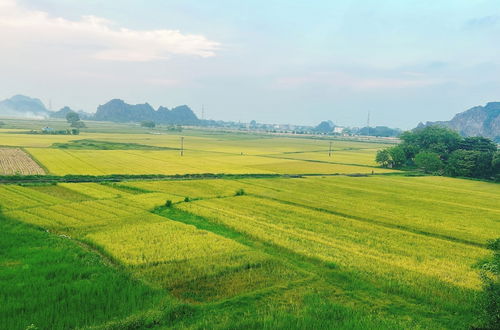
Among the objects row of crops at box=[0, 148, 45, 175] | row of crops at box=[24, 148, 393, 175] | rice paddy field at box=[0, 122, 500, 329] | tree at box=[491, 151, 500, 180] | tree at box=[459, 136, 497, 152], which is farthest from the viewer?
tree at box=[459, 136, 497, 152]

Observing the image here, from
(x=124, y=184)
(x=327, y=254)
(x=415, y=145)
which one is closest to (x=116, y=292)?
(x=327, y=254)

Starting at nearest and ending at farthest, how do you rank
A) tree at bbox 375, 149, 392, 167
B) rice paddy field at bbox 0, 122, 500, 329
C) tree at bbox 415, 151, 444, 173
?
rice paddy field at bbox 0, 122, 500, 329 → tree at bbox 415, 151, 444, 173 → tree at bbox 375, 149, 392, 167

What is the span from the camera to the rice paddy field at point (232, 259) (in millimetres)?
11602

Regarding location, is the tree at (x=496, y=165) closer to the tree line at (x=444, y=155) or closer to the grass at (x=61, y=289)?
the tree line at (x=444, y=155)

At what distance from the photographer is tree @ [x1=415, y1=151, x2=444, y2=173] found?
194 ft

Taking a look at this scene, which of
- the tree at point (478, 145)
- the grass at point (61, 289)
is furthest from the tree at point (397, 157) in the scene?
the grass at point (61, 289)

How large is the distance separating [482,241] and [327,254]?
32.9 feet

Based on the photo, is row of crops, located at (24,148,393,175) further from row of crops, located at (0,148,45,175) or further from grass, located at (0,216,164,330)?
grass, located at (0,216,164,330)

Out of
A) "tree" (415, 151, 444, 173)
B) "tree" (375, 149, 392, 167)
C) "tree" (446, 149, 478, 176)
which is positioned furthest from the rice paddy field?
"tree" (375, 149, 392, 167)

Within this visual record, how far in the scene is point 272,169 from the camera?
51062 millimetres

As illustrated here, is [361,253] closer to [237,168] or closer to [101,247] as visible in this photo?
[101,247]

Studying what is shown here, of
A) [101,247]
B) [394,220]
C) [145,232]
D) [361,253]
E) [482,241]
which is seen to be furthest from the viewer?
[394,220]

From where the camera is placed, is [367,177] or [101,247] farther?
[367,177]

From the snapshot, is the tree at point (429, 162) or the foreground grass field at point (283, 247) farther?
the tree at point (429, 162)
